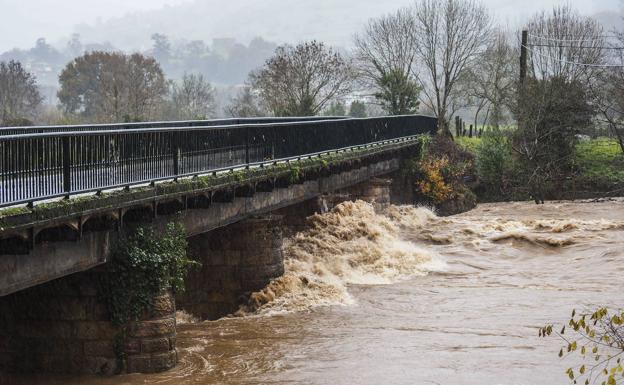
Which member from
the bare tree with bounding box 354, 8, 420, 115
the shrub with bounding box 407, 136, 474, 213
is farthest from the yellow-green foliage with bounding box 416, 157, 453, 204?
the bare tree with bounding box 354, 8, 420, 115

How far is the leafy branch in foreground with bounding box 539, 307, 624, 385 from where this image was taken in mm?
8234

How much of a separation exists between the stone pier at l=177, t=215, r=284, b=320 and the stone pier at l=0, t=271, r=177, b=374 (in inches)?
283

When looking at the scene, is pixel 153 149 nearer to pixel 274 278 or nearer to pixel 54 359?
pixel 54 359

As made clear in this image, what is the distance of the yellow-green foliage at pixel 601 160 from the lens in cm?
5153

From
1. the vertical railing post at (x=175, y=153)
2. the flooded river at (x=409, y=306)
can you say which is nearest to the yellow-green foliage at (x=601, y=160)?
the flooded river at (x=409, y=306)

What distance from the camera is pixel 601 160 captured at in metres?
54.1

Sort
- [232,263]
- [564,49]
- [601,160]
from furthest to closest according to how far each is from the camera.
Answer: [564,49] < [601,160] < [232,263]

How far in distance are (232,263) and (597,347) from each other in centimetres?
1194

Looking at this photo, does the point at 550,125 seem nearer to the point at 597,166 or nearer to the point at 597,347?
the point at 597,166

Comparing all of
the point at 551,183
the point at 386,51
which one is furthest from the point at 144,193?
the point at 386,51

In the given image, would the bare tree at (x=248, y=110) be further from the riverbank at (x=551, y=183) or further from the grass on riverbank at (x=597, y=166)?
the riverbank at (x=551, y=183)

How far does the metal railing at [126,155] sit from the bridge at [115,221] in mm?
24

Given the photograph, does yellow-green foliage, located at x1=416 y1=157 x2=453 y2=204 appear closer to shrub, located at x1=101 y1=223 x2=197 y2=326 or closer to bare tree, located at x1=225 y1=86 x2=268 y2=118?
bare tree, located at x1=225 y1=86 x2=268 y2=118

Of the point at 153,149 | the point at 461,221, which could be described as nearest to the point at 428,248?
the point at 461,221
